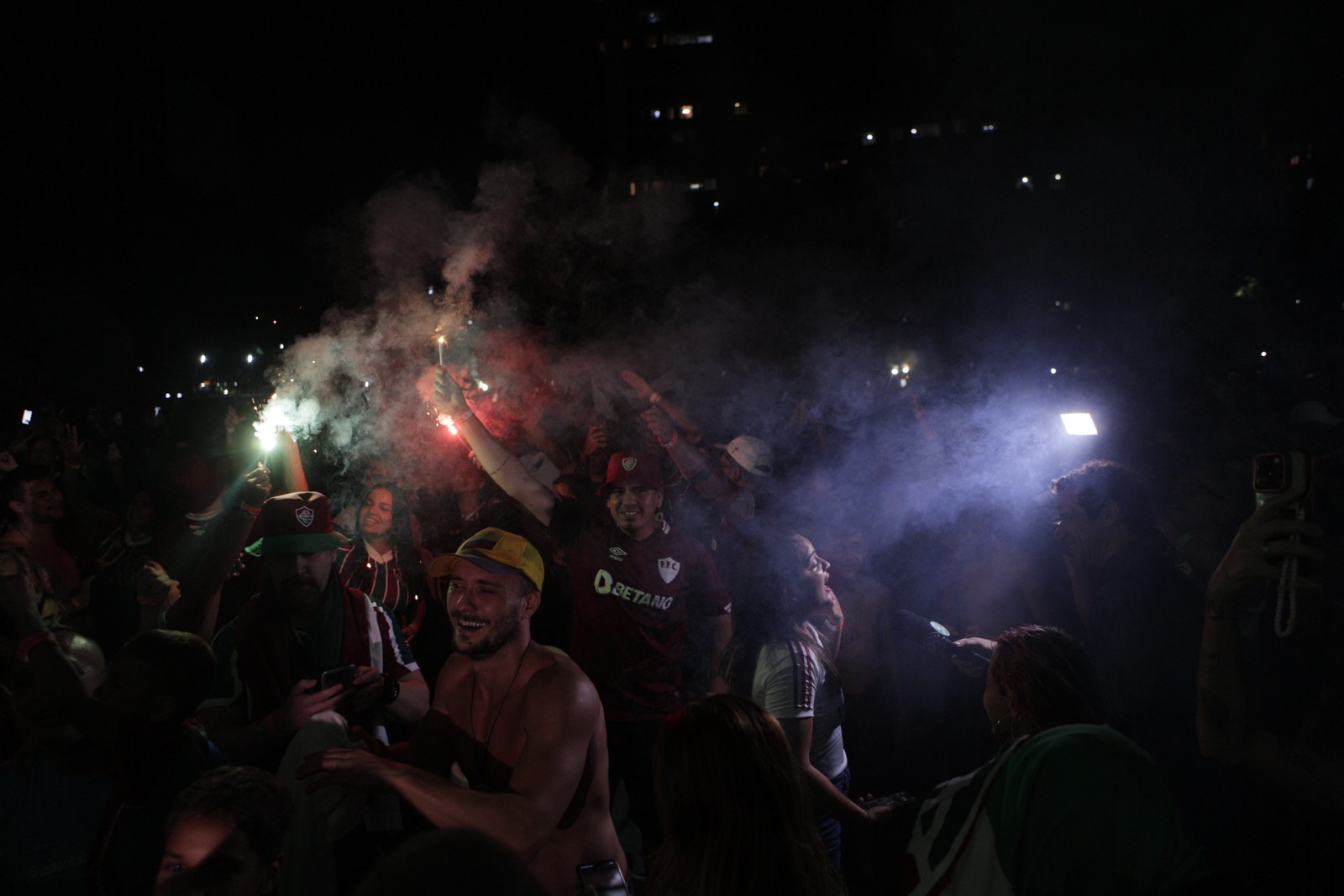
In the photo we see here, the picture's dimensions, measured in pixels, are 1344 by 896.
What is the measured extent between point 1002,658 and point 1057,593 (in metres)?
2.65

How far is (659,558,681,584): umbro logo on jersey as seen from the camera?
A: 384cm

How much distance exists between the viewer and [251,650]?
289cm

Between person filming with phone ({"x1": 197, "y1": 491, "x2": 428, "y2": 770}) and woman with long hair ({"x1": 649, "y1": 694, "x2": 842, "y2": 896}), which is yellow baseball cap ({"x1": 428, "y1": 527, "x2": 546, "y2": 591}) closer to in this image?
person filming with phone ({"x1": 197, "y1": 491, "x2": 428, "y2": 770})

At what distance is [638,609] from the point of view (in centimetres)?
375

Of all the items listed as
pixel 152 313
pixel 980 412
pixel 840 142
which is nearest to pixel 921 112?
pixel 840 142

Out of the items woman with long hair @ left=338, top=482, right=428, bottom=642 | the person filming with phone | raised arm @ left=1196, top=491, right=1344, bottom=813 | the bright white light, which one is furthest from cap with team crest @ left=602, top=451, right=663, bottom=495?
the bright white light

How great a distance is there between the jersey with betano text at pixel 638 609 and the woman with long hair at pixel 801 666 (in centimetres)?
49

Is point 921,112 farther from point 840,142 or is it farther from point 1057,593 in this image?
point 1057,593

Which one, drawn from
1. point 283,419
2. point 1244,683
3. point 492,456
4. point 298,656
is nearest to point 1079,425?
point 1244,683

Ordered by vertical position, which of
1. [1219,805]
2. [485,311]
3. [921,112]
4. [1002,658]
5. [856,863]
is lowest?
[856,863]

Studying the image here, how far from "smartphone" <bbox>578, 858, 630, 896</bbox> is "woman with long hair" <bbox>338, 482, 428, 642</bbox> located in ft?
9.00

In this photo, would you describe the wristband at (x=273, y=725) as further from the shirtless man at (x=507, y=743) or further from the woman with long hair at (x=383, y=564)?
the woman with long hair at (x=383, y=564)

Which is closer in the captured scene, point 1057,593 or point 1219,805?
point 1219,805

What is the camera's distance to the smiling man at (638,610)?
362 centimetres
